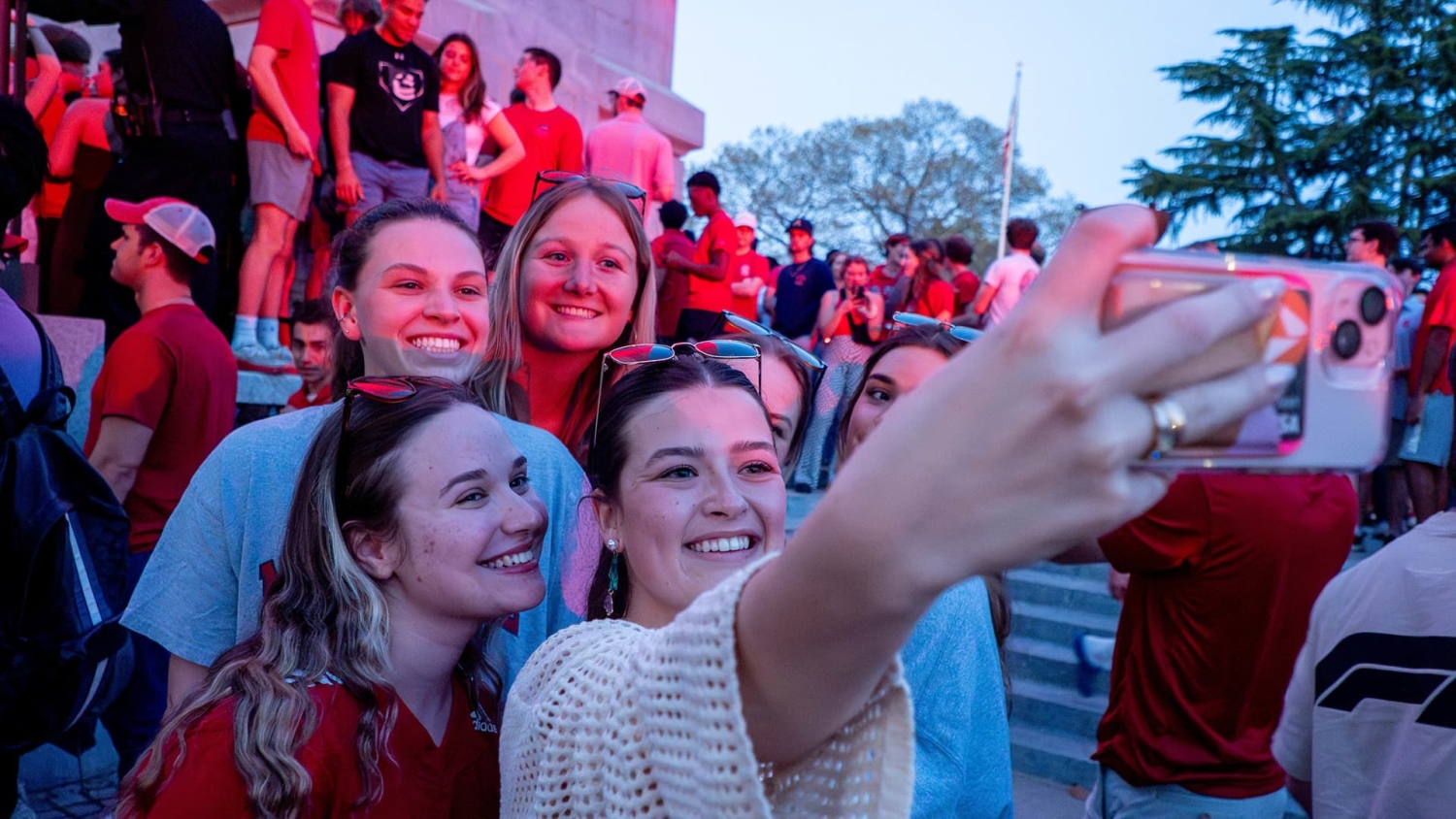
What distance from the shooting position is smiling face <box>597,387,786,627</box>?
193 centimetres

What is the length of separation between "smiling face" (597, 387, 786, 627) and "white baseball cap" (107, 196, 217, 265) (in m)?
2.56

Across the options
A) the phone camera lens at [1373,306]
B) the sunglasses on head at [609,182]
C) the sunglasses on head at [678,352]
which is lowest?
the sunglasses on head at [678,352]

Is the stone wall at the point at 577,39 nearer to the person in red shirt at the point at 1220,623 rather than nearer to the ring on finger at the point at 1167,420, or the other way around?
the person in red shirt at the point at 1220,623

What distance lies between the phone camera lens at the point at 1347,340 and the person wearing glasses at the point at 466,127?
6.88m

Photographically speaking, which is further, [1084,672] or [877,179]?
[877,179]

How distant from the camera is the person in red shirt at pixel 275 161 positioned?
5.96 meters

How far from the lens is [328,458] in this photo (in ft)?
7.01

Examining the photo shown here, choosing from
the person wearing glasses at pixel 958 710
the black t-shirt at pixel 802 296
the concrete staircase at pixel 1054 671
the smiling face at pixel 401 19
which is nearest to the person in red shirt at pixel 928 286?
the black t-shirt at pixel 802 296

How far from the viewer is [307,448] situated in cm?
223

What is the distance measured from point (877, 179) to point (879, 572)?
138ft

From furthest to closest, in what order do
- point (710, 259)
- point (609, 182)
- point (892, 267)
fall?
point (892, 267)
point (710, 259)
point (609, 182)

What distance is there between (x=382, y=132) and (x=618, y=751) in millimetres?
6094

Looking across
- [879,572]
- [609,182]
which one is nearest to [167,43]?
[609,182]

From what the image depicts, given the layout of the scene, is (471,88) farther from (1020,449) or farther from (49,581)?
(1020,449)
